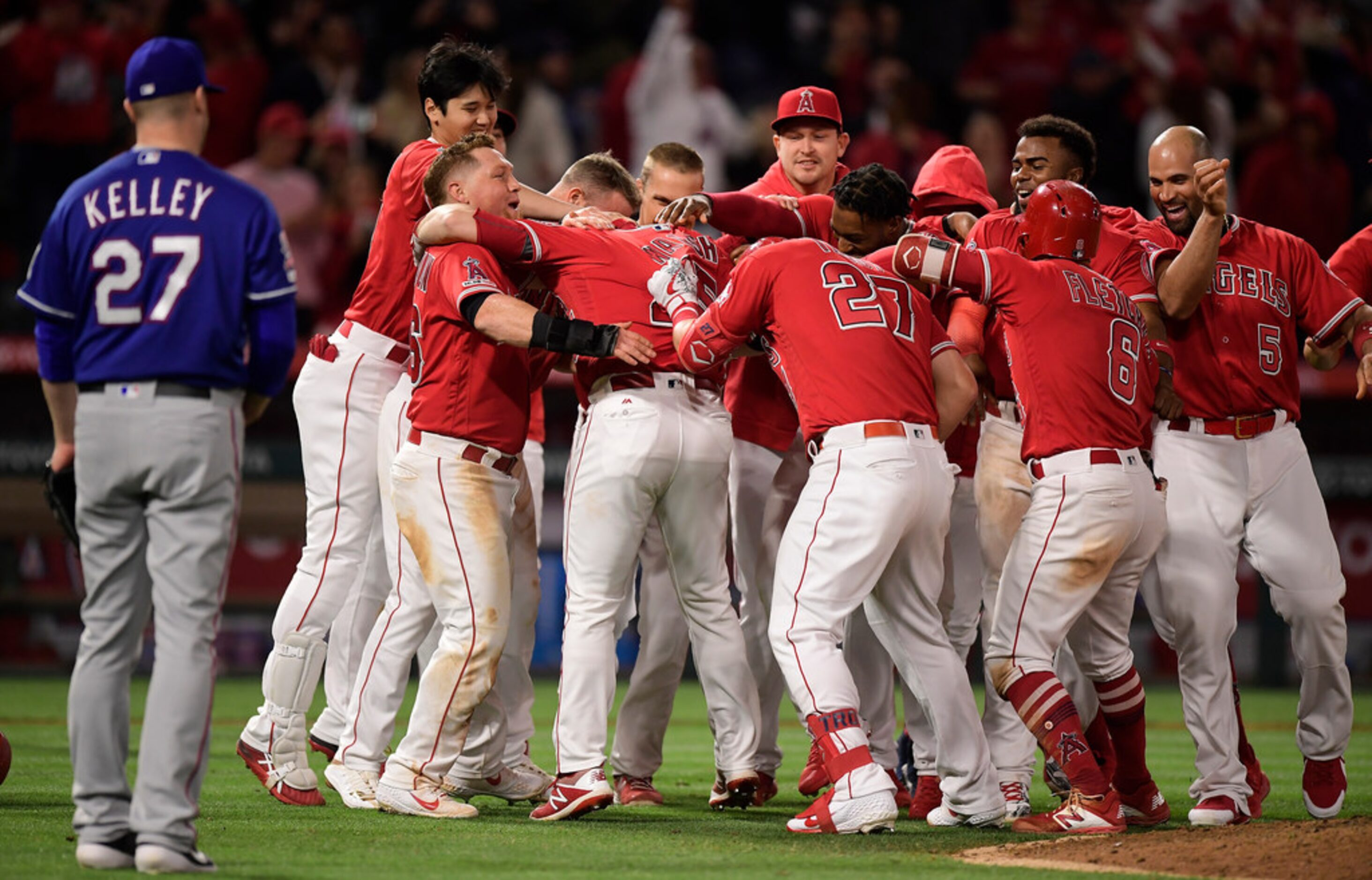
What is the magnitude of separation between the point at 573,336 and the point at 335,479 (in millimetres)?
1424

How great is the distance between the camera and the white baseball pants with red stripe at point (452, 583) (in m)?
5.80

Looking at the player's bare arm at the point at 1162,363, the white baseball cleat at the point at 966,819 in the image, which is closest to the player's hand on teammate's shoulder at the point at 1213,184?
the player's bare arm at the point at 1162,363

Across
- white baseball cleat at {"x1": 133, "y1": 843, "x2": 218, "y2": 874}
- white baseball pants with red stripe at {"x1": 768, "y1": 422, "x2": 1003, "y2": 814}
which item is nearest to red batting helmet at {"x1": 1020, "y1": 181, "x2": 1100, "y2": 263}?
white baseball pants with red stripe at {"x1": 768, "y1": 422, "x2": 1003, "y2": 814}

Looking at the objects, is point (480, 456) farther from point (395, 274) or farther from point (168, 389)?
point (168, 389)

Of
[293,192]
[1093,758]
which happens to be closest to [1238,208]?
[293,192]

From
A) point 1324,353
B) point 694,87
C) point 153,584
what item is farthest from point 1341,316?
point 694,87

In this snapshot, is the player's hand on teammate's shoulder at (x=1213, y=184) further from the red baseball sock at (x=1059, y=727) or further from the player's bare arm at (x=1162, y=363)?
the red baseball sock at (x=1059, y=727)

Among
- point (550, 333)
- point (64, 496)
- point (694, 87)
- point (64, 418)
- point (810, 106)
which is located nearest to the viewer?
point (64, 418)

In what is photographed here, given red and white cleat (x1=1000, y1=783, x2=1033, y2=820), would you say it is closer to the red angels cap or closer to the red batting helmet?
the red batting helmet

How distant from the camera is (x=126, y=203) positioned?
4609 mm

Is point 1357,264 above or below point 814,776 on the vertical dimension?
above

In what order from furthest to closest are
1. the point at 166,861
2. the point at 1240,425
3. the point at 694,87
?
the point at 694,87 < the point at 1240,425 < the point at 166,861

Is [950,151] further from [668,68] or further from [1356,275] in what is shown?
[668,68]

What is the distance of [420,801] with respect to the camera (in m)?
5.85
